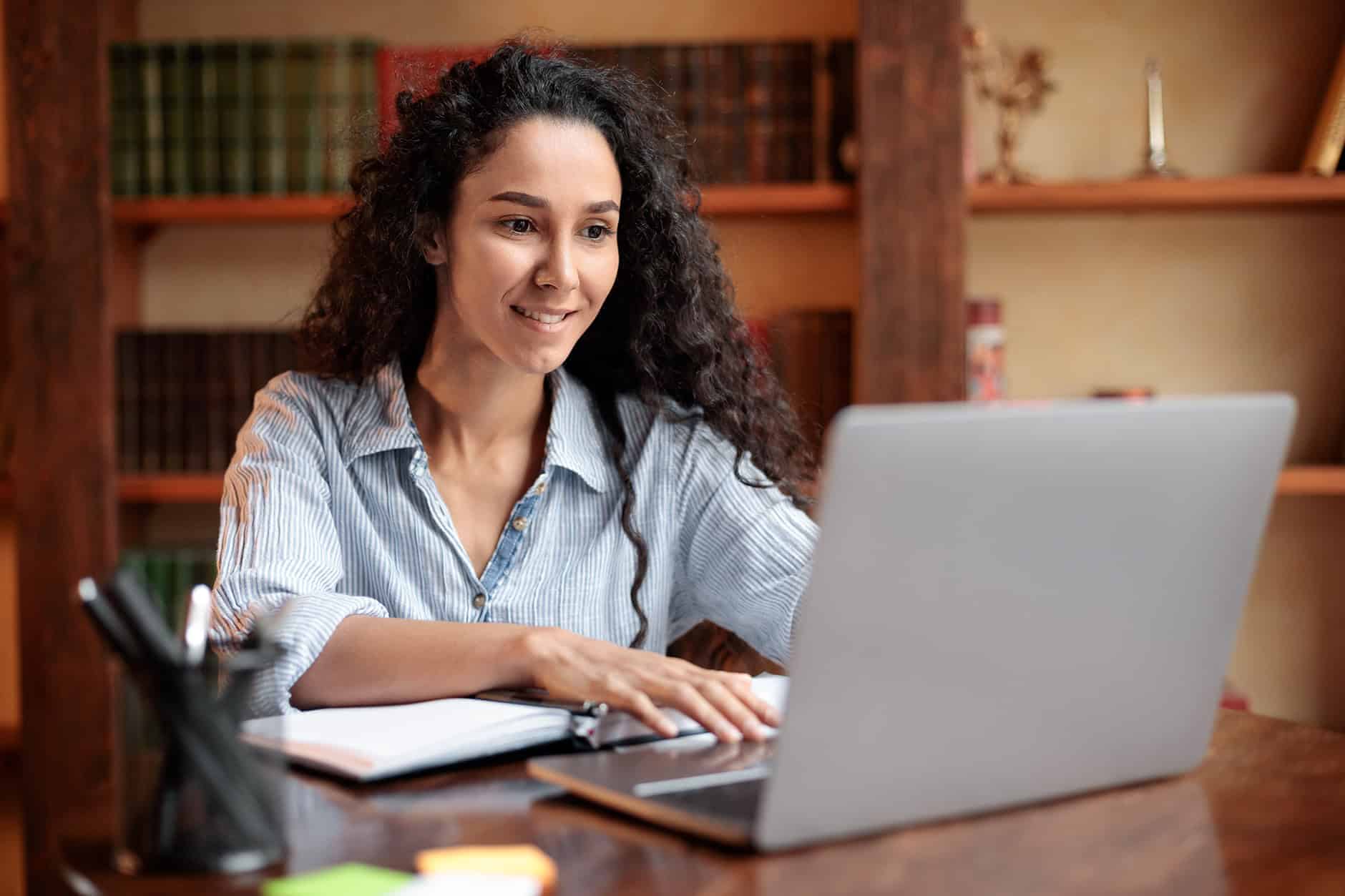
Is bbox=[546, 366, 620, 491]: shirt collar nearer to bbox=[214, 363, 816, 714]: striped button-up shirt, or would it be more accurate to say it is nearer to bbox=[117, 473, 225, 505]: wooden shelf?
bbox=[214, 363, 816, 714]: striped button-up shirt

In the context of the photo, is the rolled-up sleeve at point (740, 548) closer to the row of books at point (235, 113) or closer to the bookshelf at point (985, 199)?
the bookshelf at point (985, 199)

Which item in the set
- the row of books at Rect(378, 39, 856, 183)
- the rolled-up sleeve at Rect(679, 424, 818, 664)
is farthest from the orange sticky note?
the row of books at Rect(378, 39, 856, 183)

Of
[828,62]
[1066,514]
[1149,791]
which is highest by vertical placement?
[828,62]

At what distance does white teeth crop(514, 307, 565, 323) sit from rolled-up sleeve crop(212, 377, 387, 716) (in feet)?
0.84

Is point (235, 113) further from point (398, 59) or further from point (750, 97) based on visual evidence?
point (750, 97)

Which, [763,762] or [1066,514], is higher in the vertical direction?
[1066,514]

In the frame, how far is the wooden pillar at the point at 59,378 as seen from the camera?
2.55 m

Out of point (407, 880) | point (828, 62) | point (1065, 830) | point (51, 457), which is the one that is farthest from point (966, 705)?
point (51, 457)

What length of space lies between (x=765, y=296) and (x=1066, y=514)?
82.0 inches

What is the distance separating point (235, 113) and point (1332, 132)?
200 cm

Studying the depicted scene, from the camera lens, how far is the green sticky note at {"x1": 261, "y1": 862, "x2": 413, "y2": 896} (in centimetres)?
66

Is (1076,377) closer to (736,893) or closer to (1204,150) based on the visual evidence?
(1204,150)

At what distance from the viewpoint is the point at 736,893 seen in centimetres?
67

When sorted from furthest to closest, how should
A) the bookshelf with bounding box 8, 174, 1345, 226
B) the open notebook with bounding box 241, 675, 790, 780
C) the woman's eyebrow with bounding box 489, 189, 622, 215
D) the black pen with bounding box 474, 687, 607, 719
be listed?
the bookshelf with bounding box 8, 174, 1345, 226 → the woman's eyebrow with bounding box 489, 189, 622, 215 → the black pen with bounding box 474, 687, 607, 719 → the open notebook with bounding box 241, 675, 790, 780
